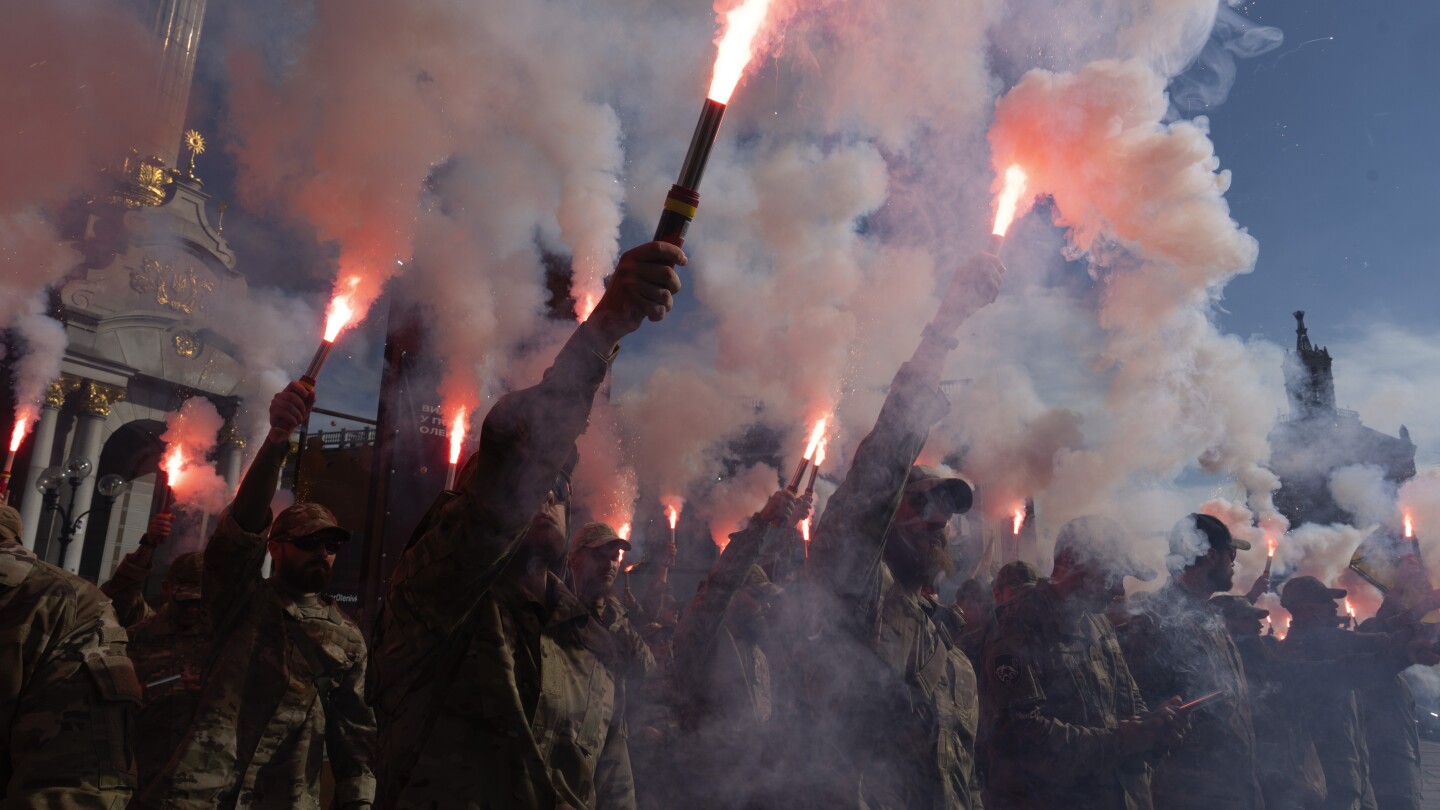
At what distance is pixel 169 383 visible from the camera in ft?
66.7

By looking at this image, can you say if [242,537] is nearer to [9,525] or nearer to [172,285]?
[9,525]

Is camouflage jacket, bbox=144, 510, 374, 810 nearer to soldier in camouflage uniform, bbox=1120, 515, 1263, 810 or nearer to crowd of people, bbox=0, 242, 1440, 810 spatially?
crowd of people, bbox=0, 242, 1440, 810

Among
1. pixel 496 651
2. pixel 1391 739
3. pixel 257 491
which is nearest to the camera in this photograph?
pixel 496 651

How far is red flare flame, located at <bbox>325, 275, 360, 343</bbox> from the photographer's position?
3.44m

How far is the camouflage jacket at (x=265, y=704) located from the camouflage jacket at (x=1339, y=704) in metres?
7.39

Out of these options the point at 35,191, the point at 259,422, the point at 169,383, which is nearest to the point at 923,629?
the point at 35,191

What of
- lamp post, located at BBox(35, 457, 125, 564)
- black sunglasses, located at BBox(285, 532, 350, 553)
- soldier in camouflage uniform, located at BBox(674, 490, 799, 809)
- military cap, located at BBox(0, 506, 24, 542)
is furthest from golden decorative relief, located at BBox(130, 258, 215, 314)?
soldier in camouflage uniform, located at BBox(674, 490, 799, 809)

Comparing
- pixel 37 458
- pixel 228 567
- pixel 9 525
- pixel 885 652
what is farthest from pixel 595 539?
pixel 37 458

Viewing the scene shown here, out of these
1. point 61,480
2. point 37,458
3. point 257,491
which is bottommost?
point 257,491

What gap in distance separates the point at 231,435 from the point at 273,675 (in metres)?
19.5

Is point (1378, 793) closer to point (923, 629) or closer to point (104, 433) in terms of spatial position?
point (923, 629)

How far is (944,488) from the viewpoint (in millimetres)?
3959

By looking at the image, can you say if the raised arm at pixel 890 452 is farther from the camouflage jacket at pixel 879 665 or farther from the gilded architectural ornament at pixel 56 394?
the gilded architectural ornament at pixel 56 394

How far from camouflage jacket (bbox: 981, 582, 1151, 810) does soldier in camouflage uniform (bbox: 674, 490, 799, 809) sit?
1.20 m
